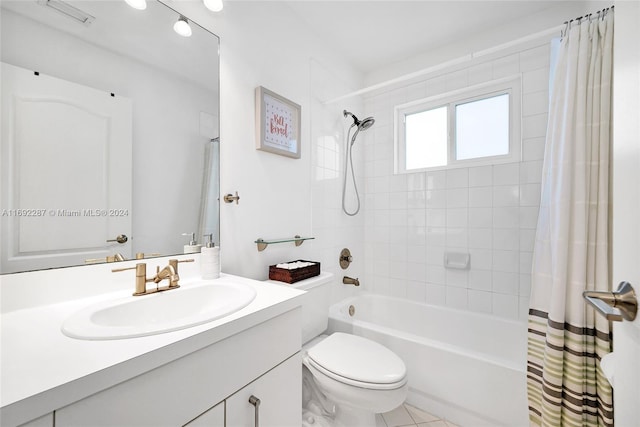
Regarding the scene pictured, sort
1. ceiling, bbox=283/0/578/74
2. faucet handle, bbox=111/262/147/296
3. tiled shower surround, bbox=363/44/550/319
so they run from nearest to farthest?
faucet handle, bbox=111/262/147/296 → ceiling, bbox=283/0/578/74 → tiled shower surround, bbox=363/44/550/319

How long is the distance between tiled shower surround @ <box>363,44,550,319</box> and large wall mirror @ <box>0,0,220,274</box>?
5.11 ft

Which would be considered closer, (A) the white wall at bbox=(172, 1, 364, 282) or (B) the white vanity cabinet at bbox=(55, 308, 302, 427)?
(B) the white vanity cabinet at bbox=(55, 308, 302, 427)

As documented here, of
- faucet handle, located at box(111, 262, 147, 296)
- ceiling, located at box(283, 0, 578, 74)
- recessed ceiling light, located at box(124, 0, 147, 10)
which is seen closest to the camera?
faucet handle, located at box(111, 262, 147, 296)

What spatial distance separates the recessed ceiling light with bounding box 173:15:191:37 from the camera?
114 centimetres

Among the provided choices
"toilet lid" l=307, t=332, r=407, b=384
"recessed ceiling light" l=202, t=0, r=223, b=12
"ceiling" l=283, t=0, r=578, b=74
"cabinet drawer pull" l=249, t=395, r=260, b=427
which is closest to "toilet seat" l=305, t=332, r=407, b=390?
"toilet lid" l=307, t=332, r=407, b=384

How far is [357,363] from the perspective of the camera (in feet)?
3.96

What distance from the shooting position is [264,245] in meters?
1.46

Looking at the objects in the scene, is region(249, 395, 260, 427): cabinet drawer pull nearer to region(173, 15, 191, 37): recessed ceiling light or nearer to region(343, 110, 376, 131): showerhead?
region(173, 15, 191, 37): recessed ceiling light

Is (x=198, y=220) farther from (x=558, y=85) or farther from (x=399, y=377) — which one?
(x=558, y=85)

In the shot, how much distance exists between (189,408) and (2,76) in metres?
1.03

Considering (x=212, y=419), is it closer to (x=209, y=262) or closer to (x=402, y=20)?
(x=209, y=262)

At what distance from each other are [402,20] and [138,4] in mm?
1587

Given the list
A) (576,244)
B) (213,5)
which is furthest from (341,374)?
(213,5)

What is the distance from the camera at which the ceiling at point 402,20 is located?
1.68m
